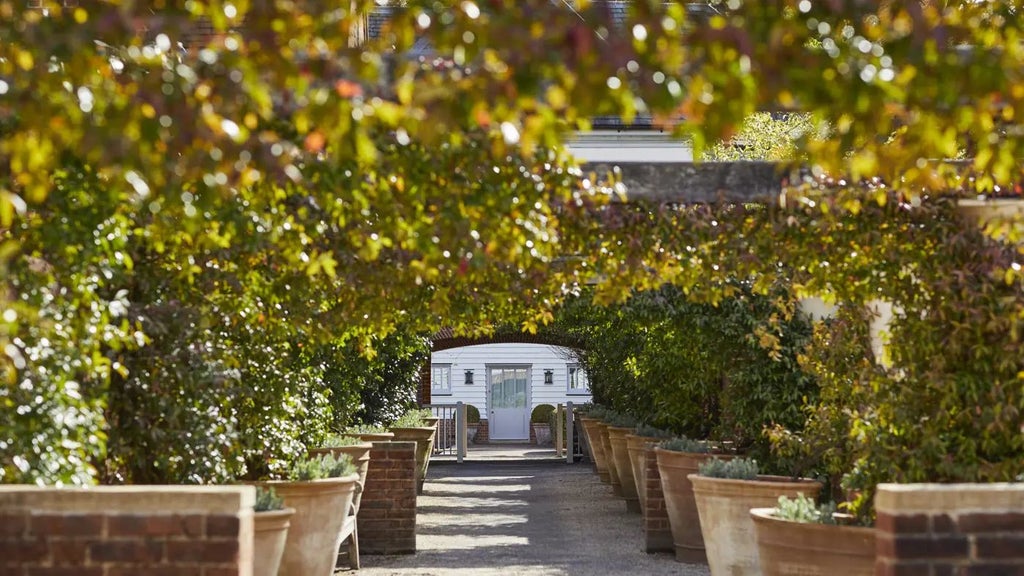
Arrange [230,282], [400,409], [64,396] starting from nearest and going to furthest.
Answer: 1. [64,396]
2. [230,282]
3. [400,409]

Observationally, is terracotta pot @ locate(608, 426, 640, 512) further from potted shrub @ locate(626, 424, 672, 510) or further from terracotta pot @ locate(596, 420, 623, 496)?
potted shrub @ locate(626, 424, 672, 510)

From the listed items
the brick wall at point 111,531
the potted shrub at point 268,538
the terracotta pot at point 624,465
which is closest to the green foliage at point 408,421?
the terracotta pot at point 624,465

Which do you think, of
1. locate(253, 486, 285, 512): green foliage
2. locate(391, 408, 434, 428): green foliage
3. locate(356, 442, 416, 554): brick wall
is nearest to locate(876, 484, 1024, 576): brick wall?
locate(253, 486, 285, 512): green foliage

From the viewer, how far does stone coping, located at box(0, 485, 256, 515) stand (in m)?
5.12

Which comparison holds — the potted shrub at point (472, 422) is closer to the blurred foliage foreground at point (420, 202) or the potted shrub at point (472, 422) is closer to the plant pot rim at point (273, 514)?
the blurred foliage foreground at point (420, 202)

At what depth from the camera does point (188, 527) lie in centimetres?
516

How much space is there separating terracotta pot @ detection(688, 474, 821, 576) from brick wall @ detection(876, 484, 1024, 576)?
3554 millimetres

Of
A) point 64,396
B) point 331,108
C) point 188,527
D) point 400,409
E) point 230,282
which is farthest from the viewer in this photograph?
point 400,409

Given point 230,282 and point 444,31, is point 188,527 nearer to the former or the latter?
point 230,282

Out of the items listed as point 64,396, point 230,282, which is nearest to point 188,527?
point 64,396

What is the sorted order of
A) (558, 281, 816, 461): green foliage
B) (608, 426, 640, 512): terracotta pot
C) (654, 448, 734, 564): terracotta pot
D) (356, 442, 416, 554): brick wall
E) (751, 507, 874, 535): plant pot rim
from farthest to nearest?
(608, 426, 640, 512): terracotta pot
(356, 442, 416, 554): brick wall
(558, 281, 816, 461): green foliage
(654, 448, 734, 564): terracotta pot
(751, 507, 874, 535): plant pot rim

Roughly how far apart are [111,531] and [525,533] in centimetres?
913

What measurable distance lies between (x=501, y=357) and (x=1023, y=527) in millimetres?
33078

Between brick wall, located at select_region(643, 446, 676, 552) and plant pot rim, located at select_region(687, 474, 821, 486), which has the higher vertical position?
plant pot rim, located at select_region(687, 474, 821, 486)
